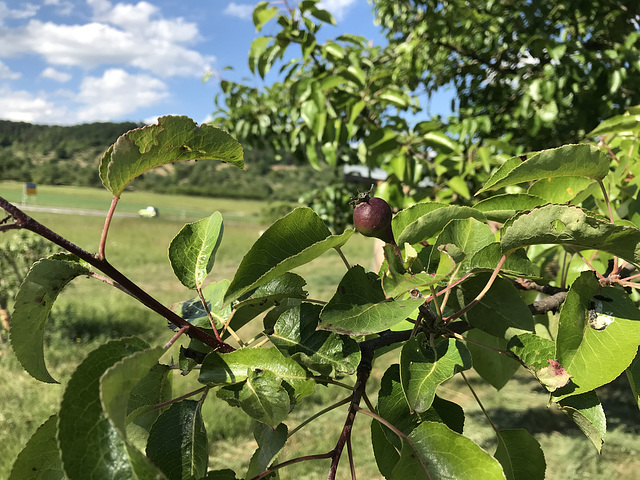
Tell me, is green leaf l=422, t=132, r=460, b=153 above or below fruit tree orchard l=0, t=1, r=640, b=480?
above

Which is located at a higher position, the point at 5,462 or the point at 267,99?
the point at 267,99

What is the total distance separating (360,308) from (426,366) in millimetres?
100

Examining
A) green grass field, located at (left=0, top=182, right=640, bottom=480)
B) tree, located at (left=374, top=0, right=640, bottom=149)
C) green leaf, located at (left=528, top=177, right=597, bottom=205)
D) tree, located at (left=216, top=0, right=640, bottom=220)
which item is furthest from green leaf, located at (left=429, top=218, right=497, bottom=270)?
green grass field, located at (left=0, top=182, right=640, bottom=480)

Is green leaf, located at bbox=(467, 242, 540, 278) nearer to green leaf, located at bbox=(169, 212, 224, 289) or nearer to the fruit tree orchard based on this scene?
the fruit tree orchard

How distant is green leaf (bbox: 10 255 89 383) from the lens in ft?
1.52

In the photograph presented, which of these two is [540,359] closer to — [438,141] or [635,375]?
[635,375]

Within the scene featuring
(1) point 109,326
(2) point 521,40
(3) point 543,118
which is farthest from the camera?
(1) point 109,326

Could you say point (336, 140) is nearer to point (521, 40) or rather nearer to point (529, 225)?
point (521, 40)

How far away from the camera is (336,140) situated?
7.09ft

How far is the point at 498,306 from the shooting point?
0.59 meters

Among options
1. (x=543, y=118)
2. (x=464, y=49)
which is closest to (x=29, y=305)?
(x=543, y=118)

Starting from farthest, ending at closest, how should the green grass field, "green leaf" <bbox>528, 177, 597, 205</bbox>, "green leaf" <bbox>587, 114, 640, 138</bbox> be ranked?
the green grass field < "green leaf" <bbox>587, 114, 640, 138</bbox> < "green leaf" <bbox>528, 177, 597, 205</bbox>

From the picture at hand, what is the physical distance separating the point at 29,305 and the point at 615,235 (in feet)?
1.86

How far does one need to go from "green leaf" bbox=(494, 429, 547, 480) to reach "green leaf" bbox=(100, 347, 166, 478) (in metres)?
0.45
